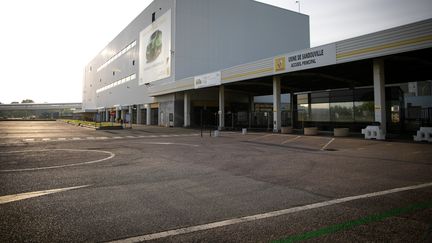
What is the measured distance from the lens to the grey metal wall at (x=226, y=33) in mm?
42312

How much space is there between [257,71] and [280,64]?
2.85 meters

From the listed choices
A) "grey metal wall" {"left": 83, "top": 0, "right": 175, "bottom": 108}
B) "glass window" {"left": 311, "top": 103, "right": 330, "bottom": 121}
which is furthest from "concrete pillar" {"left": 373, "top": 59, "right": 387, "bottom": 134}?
"grey metal wall" {"left": 83, "top": 0, "right": 175, "bottom": 108}

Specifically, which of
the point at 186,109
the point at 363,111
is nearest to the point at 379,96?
the point at 363,111

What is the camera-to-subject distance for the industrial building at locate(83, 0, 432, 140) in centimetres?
1859

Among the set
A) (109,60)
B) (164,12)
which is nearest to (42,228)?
(164,12)

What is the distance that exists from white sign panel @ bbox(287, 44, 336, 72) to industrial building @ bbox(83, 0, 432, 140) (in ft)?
0.25

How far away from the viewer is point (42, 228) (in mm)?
3682

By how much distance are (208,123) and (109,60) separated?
46460 millimetres

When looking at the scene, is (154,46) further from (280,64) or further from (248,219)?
(248,219)

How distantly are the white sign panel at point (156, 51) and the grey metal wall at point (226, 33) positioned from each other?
2.80m

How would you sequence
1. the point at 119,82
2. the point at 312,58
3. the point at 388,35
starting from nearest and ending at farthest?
1. the point at 388,35
2. the point at 312,58
3. the point at 119,82

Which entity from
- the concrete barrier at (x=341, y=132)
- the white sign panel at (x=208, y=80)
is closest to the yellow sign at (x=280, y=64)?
the concrete barrier at (x=341, y=132)

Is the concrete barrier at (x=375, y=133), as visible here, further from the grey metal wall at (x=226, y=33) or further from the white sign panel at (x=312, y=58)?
the grey metal wall at (x=226, y=33)

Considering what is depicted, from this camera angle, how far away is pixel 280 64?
2262 cm
